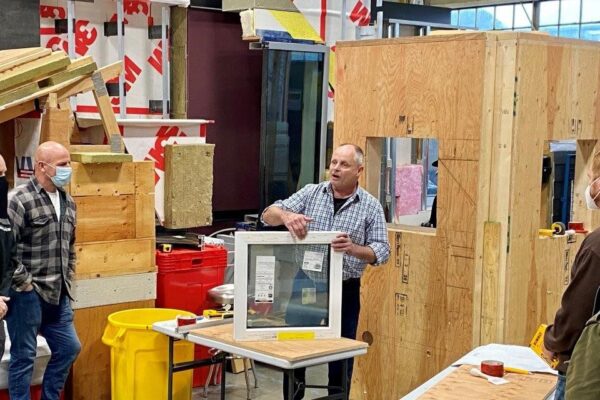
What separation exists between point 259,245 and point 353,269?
2.39 ft

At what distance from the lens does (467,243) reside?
4719 millimetres

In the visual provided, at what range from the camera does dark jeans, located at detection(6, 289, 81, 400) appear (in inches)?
185

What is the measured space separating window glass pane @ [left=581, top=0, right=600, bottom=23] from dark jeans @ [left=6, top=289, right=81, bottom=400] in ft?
30.6

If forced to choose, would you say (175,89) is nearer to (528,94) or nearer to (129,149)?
(129,149)

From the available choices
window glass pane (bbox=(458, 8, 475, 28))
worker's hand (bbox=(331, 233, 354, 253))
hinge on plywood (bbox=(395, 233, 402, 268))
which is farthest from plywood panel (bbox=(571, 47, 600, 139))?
window glass pane (bbox=(458, 8, 475, 28))

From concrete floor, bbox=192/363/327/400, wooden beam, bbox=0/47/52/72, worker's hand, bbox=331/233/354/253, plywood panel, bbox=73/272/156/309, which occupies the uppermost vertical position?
wooden beam, bbox=0/47/52/72

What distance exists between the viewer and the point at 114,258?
5480 millimetres

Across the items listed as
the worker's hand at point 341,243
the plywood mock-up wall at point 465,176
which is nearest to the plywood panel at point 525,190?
the plywood mock-up wall at point 465,176

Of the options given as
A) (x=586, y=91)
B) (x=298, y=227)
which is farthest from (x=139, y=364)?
(x=586, y=91)

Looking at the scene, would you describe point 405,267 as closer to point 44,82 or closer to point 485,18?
point 44,82

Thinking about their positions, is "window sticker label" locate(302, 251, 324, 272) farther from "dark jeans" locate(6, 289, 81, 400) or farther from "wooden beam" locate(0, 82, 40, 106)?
"wooden beam" locate(0, 82, 40, 106)

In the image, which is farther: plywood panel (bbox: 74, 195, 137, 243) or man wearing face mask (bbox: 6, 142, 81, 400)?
plywood panel (bbox: 74, 195, 137, 243)

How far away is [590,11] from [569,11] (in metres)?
0.30

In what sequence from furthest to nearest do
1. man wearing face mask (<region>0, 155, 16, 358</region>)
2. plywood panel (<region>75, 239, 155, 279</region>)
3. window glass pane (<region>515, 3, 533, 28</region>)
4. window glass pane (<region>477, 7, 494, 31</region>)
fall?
window glass pane (<region>477, 7, 494, 31</region>) < window glass pane (<region>515, 3, 533, 28</region>) < plywood panel (<region>75, 239, 155, 279</region>) < man wearing face mask (<region>0, 155, 16, 358</region>)
